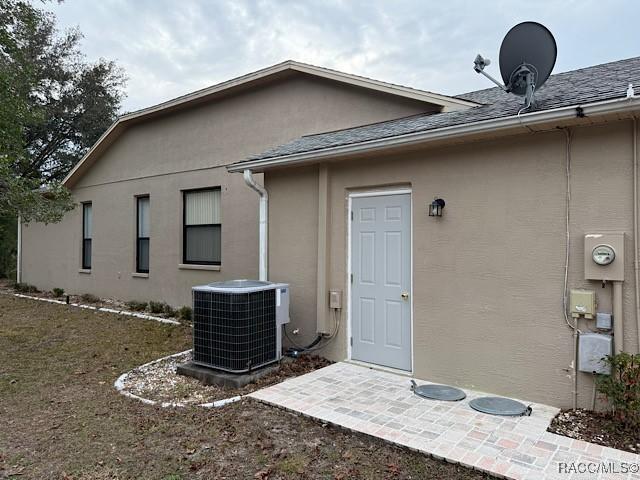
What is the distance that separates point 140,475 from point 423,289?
11.0 feet

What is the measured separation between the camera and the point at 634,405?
353 cm

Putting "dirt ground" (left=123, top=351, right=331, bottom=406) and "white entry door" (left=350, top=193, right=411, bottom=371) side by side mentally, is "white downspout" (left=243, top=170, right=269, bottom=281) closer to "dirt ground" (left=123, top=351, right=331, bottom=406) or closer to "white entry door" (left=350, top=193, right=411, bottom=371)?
"dirt ground" (left=123, top=351, right=331, bottom=406)

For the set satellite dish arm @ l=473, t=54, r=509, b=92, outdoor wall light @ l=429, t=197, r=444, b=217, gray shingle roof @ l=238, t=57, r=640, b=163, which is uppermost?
satellite dish arm @ l=473, t=54, r=509, b=92

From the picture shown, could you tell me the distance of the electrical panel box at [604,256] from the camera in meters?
3.80

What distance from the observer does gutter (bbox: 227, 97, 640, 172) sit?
142 inches

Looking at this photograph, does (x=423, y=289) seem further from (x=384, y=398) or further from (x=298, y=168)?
(x=298, y=168)

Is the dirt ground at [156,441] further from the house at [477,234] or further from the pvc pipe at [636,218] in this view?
the pvc pipe at [636,218]

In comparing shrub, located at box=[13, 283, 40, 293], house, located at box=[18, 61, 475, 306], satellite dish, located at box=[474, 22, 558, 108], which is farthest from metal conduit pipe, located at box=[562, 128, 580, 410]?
shrub, located at box=[13, 283, 40, 293]

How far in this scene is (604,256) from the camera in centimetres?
384

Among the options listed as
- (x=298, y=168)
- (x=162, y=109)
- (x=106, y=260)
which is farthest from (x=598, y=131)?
(x=106, y=260)

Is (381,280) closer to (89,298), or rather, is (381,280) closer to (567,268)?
(567,268)

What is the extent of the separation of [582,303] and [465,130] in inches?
77.8

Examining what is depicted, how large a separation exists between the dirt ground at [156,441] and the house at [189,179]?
4.13 metres

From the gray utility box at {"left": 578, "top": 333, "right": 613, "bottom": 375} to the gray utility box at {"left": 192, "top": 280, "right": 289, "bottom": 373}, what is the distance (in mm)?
3416
